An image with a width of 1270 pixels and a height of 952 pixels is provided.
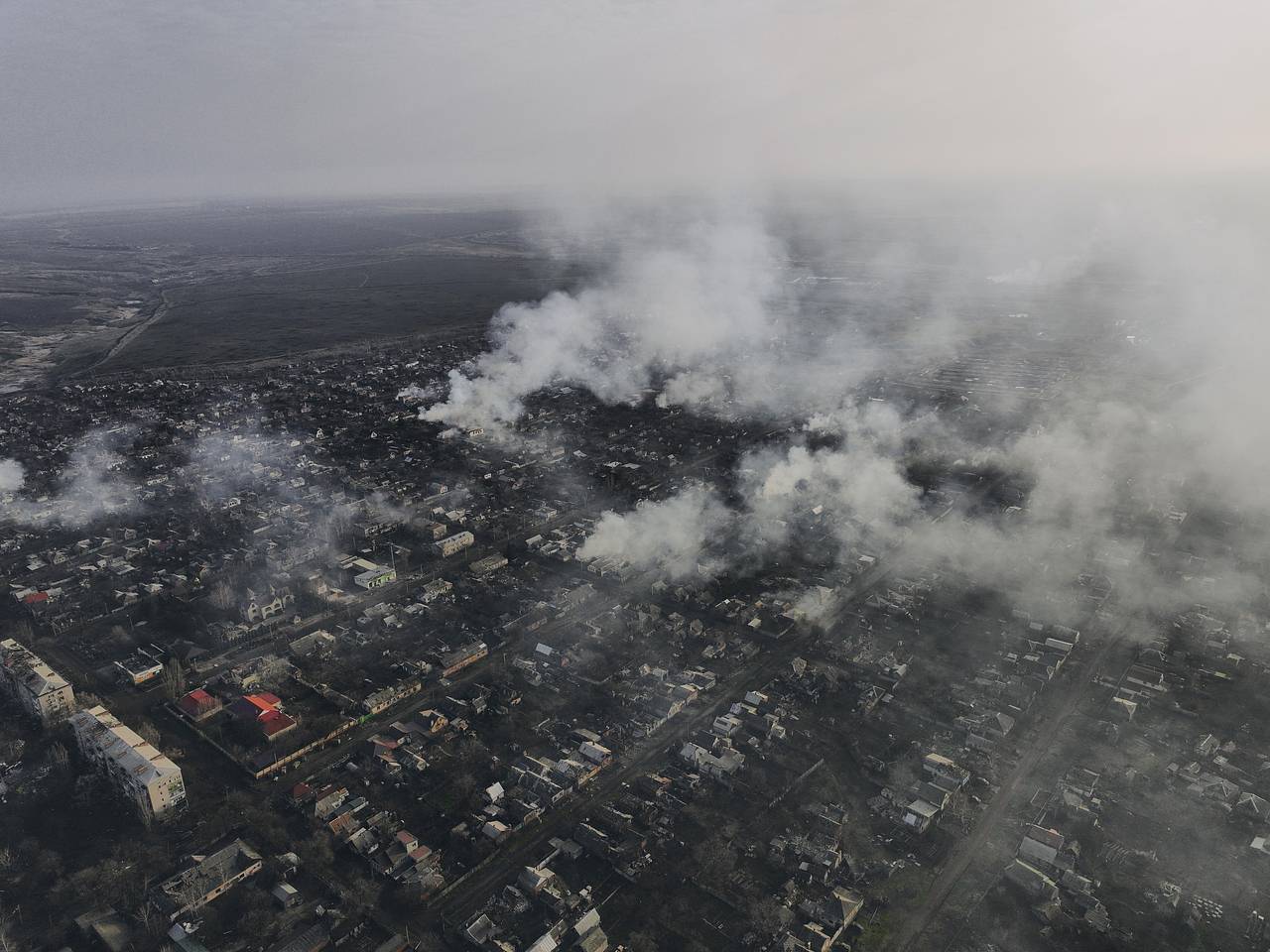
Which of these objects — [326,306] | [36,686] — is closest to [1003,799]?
[36,686]

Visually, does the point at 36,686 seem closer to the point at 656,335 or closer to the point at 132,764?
the point at 132,764

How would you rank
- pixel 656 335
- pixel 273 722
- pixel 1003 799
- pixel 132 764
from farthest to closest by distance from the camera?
1. pixel 656 335
2. pixel 273 722
3. pixel 1003 799
4. pixel 132 764

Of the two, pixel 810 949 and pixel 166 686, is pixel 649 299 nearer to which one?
pixel 166 686

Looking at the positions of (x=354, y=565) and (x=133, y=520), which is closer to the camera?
(x=354, y=565)

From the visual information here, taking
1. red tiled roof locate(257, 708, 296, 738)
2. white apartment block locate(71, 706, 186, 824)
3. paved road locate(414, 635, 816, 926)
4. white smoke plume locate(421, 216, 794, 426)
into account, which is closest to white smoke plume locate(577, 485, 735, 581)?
paved road locate(414, 635, 816, 926)

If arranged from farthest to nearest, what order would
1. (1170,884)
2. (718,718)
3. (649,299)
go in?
(649,299)
(718,718)
(1170,884)

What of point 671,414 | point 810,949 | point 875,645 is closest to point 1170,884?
point 810,949

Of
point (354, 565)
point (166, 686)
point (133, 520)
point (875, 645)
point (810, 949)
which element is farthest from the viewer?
point (133, 520)
